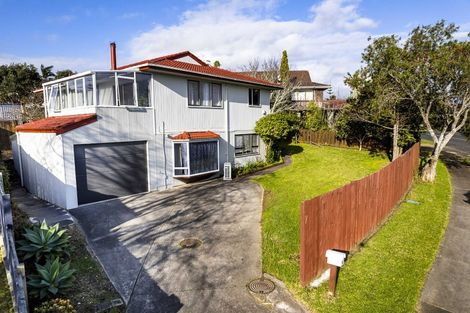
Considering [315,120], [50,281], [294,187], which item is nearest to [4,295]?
[50,281]

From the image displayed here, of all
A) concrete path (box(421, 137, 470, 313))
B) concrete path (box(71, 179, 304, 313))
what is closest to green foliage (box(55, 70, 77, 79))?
concrete path (box(71, 179, 304, 313))

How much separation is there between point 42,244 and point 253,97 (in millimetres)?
15319

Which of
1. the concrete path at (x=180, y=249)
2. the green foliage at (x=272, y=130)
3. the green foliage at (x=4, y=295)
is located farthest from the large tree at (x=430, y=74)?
the green foliage at (x=4, y=295)

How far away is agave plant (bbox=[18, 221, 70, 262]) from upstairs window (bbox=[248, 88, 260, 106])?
563 inches

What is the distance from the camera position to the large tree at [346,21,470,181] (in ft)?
41.1

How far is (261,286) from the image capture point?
606cm

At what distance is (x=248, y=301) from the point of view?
5.59m

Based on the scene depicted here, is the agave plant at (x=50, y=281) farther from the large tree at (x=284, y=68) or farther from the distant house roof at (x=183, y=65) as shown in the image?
the large tree at (x=284, y=68)

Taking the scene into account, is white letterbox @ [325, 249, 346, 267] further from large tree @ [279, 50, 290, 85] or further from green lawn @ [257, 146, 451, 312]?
large tree @ [279, 50, 290, 85]

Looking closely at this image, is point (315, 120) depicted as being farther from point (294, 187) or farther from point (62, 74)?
point (62, 74)

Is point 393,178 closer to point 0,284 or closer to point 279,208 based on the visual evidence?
point 279,208

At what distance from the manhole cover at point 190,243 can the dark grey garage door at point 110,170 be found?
18.0 feet

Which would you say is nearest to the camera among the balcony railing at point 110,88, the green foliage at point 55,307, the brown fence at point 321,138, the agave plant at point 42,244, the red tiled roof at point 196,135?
the green foliage at point 55,307

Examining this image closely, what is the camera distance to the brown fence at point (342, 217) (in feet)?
19.0
